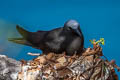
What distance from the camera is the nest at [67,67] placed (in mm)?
1606

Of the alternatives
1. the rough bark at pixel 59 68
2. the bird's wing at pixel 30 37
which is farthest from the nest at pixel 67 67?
the bird's wing at pixel 30 37

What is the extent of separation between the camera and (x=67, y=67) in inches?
64.3

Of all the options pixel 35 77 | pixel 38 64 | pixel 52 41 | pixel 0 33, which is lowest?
pixel 35 77

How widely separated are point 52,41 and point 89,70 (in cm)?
36

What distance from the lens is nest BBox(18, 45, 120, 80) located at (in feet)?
5.27

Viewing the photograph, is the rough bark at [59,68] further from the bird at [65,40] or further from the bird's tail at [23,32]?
the bird's tail at [23,32]

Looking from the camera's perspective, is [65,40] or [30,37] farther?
[30,37]

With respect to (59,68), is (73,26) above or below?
above

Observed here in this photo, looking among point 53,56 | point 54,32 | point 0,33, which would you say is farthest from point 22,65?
point 0,33

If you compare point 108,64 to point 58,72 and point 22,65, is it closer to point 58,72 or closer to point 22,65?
point 58,72

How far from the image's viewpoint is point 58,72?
1.62m

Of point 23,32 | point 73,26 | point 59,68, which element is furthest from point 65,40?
point 23,32

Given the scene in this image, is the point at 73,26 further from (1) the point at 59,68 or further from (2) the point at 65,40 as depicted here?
(1) the point at 59,68

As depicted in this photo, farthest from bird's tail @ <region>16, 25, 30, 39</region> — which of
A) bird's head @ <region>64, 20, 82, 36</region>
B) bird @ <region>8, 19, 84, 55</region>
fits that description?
bird's head @ <region>64, 20, 82, 36</region>
